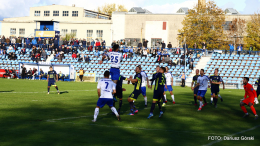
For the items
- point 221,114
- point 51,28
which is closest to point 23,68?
point 51,28

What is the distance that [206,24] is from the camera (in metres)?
55.2

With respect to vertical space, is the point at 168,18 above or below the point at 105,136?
above

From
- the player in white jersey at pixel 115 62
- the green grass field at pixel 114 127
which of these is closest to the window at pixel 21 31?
the green grass field at pixel 114 127

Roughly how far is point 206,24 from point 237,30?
56.6ft

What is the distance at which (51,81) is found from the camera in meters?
21.3

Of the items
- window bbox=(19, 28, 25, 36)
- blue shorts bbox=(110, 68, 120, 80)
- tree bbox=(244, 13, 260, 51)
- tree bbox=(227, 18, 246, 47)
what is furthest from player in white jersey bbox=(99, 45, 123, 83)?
window bbox=(19, 28, 25, 36)

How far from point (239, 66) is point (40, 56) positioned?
30.4 m

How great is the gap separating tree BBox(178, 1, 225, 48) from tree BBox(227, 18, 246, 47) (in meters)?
13.6

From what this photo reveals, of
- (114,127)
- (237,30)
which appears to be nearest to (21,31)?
(237,30)

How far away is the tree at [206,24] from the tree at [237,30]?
44.6ft

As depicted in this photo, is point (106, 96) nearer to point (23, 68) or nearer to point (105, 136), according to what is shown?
point (105, 136)

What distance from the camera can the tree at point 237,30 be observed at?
68312mm

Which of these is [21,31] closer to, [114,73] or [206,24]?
[206,24]

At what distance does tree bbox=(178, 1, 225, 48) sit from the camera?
54.6 meters
